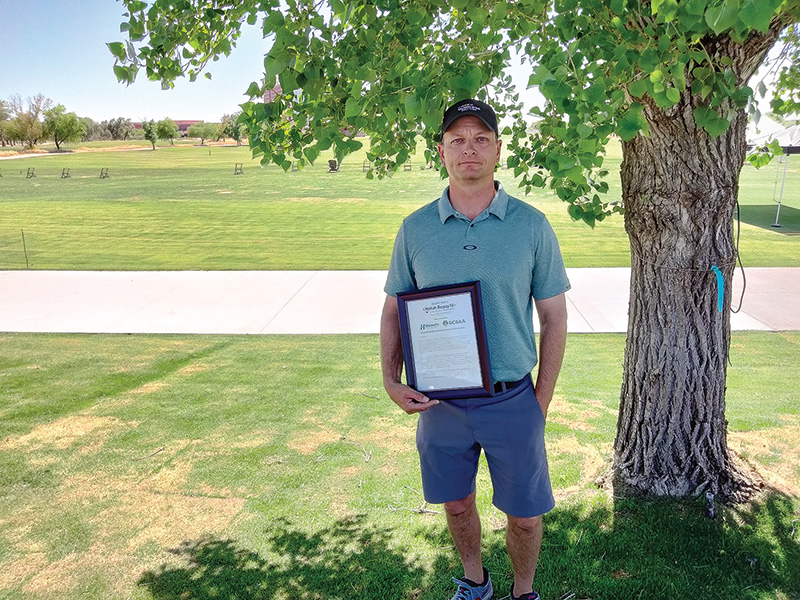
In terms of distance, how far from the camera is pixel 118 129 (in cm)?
11131

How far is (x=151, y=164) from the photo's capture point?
54375 mm

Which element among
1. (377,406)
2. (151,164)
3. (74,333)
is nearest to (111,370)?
(74,333)

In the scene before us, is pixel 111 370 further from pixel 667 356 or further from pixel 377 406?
pixel 667 356

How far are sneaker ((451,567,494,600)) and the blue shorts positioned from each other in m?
0.46

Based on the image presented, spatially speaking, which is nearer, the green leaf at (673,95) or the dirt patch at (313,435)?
the green leaf at (673,95)

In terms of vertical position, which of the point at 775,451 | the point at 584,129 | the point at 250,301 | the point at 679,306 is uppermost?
the point at 584,129

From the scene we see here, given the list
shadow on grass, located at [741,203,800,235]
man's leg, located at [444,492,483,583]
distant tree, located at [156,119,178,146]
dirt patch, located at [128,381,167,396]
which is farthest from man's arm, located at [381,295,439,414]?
distant tree, located at [156,119,178,146]

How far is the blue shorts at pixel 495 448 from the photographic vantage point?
255 cm

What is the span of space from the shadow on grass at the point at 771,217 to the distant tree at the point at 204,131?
341 ft

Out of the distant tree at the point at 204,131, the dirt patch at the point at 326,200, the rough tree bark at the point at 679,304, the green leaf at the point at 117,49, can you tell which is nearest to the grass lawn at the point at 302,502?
the rough tree bark at the point at 679,304

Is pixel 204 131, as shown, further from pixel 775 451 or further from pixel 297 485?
pixel 775 451

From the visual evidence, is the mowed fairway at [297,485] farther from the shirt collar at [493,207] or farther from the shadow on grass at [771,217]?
the shadow on grass at [771,217]

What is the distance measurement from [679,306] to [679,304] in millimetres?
11

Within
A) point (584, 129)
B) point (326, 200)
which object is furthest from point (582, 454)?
point (326, 200)
